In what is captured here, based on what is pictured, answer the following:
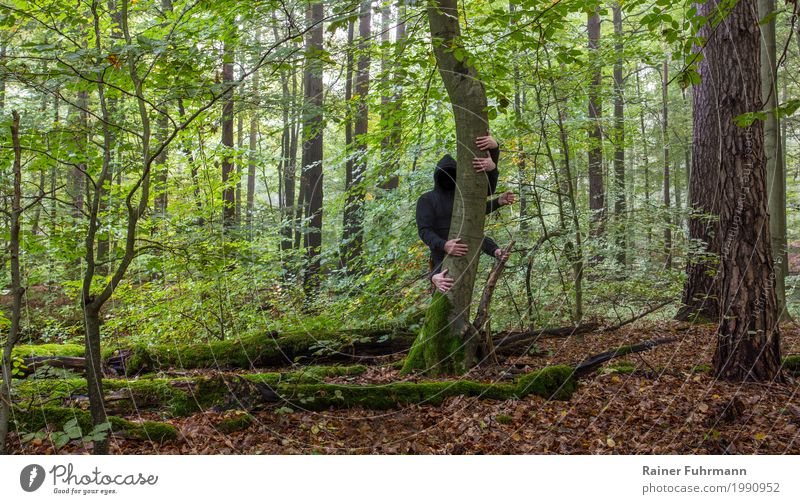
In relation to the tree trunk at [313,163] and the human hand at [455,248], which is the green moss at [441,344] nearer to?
the human hand at [455,248]

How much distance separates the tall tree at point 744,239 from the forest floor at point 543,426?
194 mm

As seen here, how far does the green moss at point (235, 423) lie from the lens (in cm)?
306

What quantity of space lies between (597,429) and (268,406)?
6.57 feet

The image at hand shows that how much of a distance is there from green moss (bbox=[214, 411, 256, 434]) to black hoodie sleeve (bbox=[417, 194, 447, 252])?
1.78 m

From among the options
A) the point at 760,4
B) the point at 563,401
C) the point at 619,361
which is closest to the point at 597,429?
the point at 563,401

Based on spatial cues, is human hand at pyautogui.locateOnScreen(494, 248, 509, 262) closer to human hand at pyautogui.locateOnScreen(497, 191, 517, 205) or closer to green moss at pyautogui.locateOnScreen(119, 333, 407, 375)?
human hand at pyautogui.locateOnScreen(497, 191, 517, 205)

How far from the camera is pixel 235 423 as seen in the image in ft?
10.2

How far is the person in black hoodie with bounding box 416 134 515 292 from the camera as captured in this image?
3.88 metres

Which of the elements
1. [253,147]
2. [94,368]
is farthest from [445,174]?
[253,147]

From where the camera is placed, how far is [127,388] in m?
3.52

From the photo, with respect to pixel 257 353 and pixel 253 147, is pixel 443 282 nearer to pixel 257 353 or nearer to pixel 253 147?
pixel 257 353

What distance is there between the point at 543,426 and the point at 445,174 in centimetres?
213

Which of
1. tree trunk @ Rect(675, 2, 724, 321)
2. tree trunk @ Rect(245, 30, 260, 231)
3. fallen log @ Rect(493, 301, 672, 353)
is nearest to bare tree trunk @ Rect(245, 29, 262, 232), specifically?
tree trunk @ Rect(245, 30, 260, 231)

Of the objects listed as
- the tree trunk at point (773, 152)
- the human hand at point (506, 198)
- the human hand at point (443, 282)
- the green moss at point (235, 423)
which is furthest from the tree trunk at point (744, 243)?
the green moss at point (235, 423)
